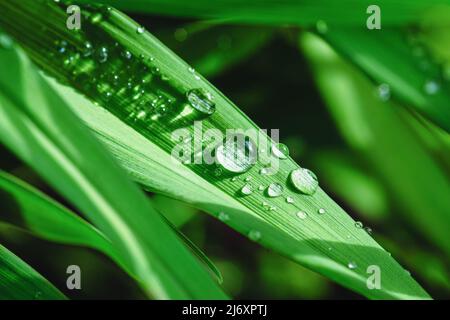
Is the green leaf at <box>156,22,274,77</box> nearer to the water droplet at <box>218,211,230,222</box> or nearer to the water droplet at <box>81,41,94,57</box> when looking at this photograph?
the water droplet at <box>81,41,94,57</box>

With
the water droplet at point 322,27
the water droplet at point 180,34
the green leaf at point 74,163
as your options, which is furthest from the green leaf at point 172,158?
the water droplet at point 180,34

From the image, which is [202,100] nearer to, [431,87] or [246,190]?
[246,190]

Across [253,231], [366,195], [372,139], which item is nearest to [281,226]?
[253,231]

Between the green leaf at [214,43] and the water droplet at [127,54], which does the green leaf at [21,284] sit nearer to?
the water droplet at [127,54]

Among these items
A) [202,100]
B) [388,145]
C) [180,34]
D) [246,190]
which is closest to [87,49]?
[202,100]

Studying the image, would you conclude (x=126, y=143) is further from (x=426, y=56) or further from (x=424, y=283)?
(x=424, y=283)
